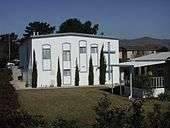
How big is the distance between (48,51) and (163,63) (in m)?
22.0

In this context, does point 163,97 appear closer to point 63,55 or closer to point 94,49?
point 63,55

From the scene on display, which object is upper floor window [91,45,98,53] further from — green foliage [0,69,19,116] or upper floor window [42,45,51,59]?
Answer: green foliage [0,69,19,116]

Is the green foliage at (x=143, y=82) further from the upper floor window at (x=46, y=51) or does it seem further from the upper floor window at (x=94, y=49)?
the upper floor window at (x=94, y=49)

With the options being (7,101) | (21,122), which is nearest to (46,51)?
(7,101)

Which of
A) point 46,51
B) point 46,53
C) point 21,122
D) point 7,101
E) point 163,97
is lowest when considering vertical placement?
point 163,97

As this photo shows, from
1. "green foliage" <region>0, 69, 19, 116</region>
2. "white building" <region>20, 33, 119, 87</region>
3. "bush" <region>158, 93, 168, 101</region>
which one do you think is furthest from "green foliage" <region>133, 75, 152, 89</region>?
"white building" <region>20, 33, 119, 87</region>

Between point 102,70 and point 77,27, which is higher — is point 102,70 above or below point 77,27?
below

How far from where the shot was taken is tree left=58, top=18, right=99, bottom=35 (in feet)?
331

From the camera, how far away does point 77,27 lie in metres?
102

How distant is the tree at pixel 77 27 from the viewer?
331 ft

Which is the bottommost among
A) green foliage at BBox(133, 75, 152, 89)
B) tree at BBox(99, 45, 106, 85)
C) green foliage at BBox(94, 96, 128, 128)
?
green foliage at BBox(94, 96, 128, 128)

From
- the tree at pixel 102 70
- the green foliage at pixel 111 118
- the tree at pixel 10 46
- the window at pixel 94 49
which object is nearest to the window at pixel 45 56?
the window at pixel 94 49

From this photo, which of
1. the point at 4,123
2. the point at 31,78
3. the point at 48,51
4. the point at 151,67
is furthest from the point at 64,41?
the point at 4,123

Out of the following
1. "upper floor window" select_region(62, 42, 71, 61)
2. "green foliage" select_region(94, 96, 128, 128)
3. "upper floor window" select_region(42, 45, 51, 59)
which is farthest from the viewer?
"upper floor window" select_region(62, 42, 71, 61)
